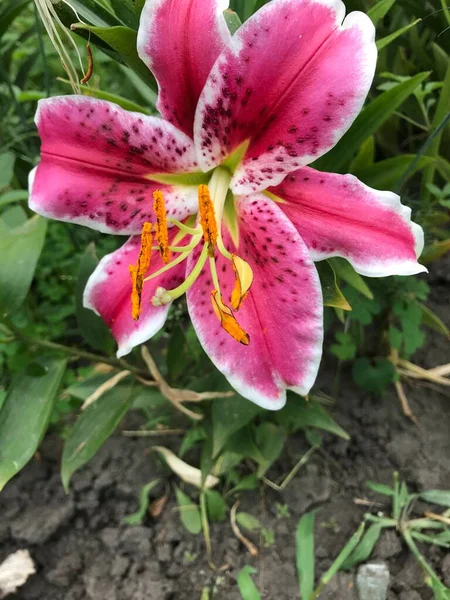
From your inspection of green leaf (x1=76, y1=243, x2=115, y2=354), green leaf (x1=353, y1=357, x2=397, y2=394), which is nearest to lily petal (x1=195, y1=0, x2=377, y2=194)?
green leaf (x1=76, y1=243, x2=115, y2=354)

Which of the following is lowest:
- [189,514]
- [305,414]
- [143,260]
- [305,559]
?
[189,514]

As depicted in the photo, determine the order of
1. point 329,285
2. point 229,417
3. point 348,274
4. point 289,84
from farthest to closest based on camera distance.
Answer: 1. point 229,417
2. point 348,274
3. point 329,285
4. point 289,84

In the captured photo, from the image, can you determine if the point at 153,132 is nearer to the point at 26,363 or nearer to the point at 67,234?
the point at 26,363

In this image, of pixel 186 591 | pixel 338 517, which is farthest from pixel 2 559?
pixel 338 517

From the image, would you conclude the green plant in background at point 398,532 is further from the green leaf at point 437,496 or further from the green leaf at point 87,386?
the green leaf at point 87,386

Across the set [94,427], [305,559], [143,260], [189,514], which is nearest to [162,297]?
[143,260]

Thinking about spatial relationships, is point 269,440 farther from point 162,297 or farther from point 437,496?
point 162,297

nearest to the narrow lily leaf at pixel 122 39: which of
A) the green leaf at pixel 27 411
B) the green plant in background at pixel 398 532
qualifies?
the green leaf at pixel 27 411
